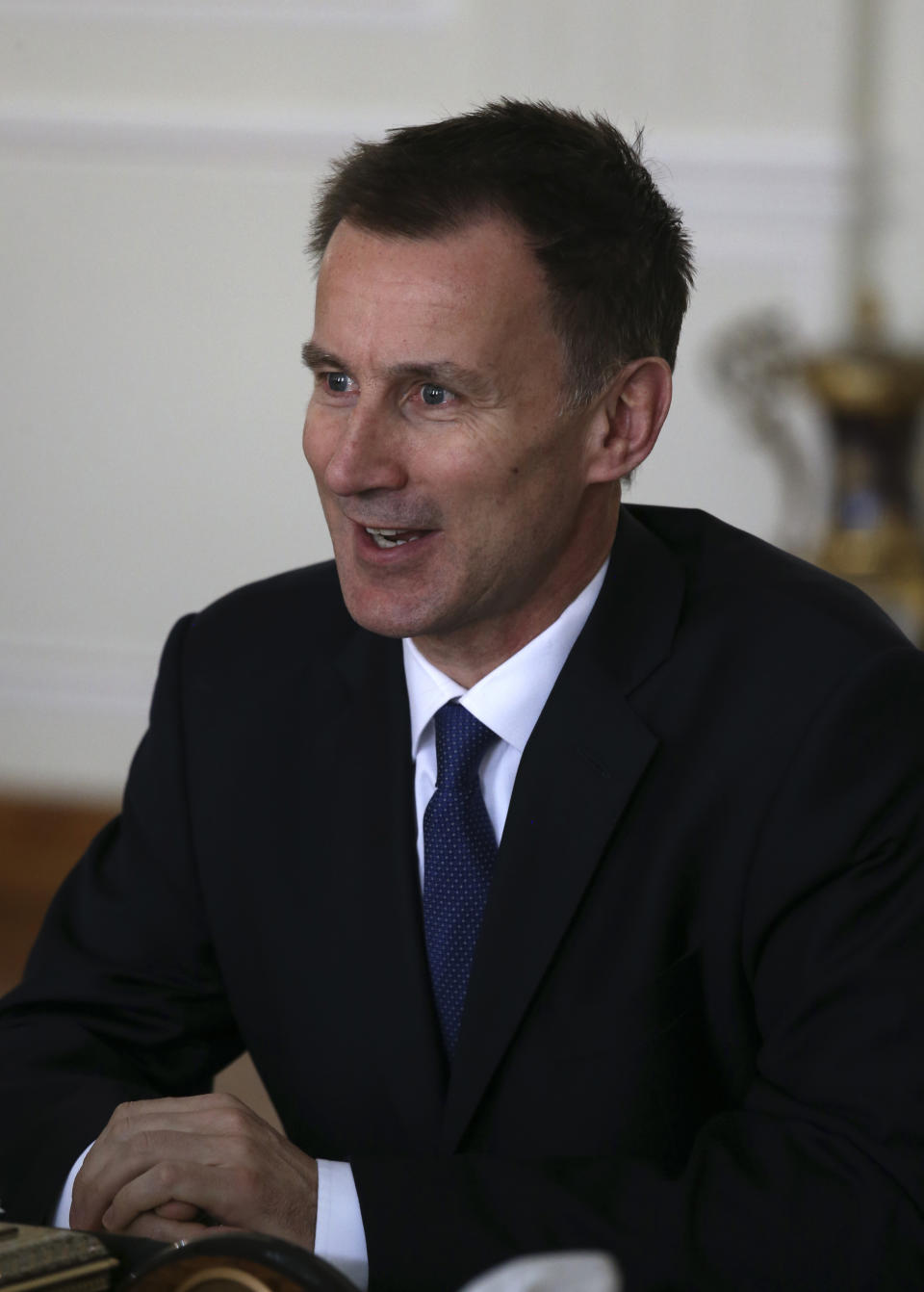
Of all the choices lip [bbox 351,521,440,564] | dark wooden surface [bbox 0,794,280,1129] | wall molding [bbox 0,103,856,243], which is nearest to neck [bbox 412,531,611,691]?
lip [bbox 351,521,440,564]

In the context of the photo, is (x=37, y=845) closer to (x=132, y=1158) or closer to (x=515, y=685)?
(x=515, y=685)

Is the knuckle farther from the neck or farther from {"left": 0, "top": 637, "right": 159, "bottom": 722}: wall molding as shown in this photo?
{"left": 0, "top": 637, "right": 159, "bottom": 722}: wall molding

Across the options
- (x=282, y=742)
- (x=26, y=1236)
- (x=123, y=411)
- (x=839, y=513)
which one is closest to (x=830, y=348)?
(x=839, y=513)

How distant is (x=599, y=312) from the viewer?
1531mm

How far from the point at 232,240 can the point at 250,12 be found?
1.83 ft

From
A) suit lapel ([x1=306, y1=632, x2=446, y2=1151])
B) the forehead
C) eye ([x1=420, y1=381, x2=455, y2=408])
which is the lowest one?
suit lapel ([x1=306, y1=632, x2=446, y2=1151])

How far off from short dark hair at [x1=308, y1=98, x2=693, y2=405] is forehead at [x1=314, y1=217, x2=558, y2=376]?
0.02 m

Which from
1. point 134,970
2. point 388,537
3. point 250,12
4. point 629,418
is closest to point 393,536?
point 388,537

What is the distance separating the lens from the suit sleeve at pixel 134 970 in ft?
5.07

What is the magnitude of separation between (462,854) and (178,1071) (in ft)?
1.24

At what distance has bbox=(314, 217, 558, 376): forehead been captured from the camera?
1.41m

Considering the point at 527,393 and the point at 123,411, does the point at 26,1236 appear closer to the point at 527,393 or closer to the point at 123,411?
the point at 527,393

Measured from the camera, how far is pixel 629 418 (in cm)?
160

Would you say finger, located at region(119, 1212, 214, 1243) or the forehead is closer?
finger, located at region(119, 1212, 214, 1243)
